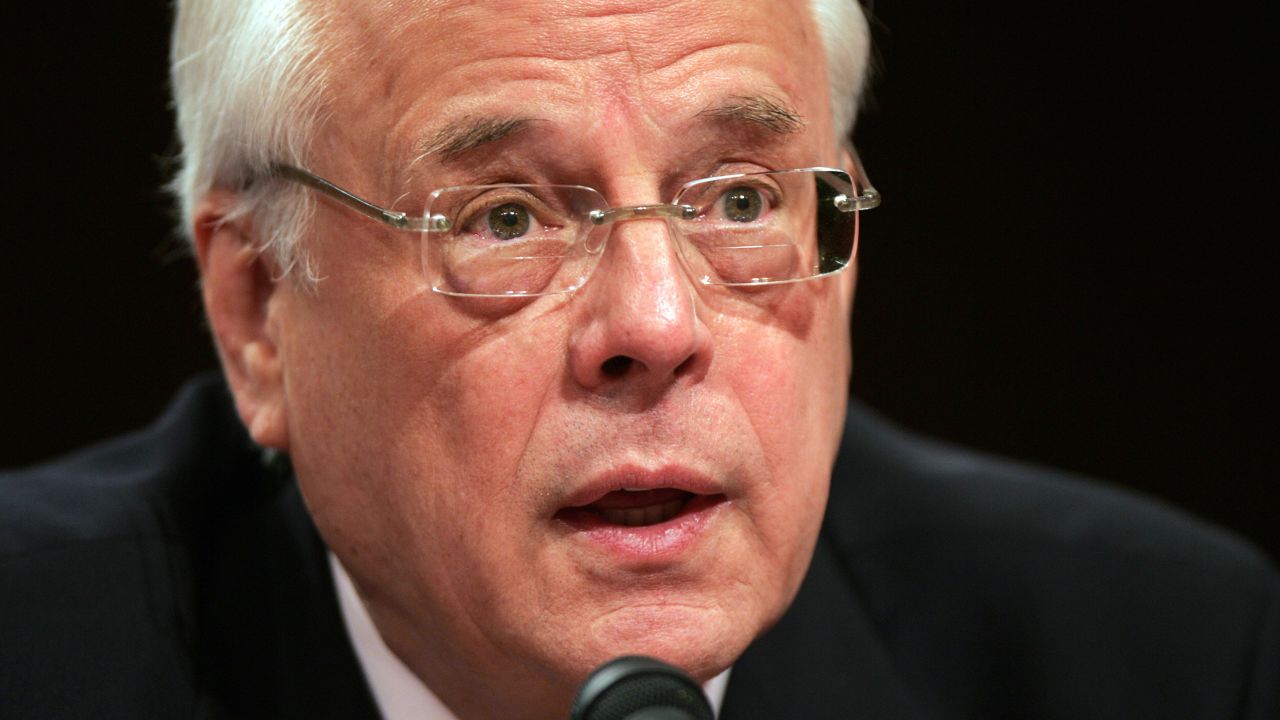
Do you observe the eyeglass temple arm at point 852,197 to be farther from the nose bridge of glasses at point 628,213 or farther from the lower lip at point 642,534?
the lower lip at point 642,534

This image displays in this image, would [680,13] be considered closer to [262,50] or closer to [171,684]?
[262,50]

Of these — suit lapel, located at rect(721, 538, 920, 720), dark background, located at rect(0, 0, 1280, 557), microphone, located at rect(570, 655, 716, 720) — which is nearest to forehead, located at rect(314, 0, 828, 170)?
microphone, located at rect(570, 655, 716, 720)

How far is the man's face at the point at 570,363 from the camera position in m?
1.61

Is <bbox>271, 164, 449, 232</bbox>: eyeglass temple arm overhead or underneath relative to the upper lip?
overhead

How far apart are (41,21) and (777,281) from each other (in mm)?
1891

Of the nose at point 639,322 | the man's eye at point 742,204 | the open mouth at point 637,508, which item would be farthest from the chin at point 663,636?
the man's eye at point 742,204

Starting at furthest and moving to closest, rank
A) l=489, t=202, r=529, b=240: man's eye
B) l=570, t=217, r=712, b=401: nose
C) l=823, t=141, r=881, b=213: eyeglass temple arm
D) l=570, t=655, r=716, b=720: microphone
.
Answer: l=823, t=141, r=881, b=213: eyeglass temple arm < l=489, t=202, r=529, b=240: man's eye < l=570, t=217, r=712, b=401: nose < l=570, t=655, r=716, b=720: microphone

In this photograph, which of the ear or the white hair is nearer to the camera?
the white hair

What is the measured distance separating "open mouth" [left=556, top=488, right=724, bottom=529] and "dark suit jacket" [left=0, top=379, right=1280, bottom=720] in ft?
1.79

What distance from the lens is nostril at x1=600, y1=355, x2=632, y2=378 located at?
5.26 feet

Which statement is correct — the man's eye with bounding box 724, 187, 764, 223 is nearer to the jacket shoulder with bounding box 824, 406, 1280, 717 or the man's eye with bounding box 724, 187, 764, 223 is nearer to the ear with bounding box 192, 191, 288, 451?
the ear with bounding box 192, 191, 288, 451

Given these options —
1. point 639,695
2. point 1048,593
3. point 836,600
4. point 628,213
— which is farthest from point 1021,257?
point 639,695

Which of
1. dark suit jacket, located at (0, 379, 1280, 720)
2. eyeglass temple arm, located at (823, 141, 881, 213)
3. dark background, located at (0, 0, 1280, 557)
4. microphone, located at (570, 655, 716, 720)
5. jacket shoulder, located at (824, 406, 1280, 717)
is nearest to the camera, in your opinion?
microphone, located at (570, 655, 716, 720)

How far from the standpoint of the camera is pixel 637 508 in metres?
1.67
